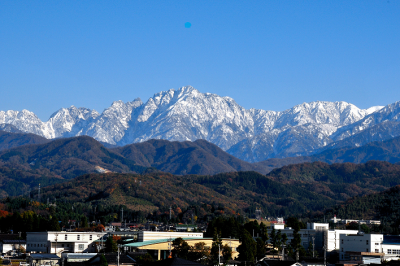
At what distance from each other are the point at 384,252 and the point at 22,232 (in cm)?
9644

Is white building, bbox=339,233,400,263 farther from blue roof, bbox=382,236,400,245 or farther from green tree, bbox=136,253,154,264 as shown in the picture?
green tree, bbox=136,253,154,264

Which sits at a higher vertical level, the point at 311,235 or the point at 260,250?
the point at 311,235

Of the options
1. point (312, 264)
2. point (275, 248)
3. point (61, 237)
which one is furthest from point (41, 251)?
point (312, 264)

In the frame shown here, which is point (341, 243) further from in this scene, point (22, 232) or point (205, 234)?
point (22, 232)

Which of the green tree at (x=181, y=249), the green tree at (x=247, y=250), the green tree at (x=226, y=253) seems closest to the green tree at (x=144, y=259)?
the green tree at (x=181, y=249)

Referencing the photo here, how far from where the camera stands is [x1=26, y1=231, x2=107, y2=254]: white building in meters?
148

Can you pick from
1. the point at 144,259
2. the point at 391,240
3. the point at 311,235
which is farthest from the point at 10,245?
the point at 391,240

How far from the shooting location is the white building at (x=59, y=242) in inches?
5807

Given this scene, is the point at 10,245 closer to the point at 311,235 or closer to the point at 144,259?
the point at 144,259

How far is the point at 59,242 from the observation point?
150m

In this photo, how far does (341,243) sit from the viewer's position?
481ft

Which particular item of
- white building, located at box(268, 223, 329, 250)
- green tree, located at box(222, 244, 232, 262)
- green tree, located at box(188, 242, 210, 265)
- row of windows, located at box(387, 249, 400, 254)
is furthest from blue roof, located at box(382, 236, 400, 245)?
green tree, located at box(188, 242, 210, 265)

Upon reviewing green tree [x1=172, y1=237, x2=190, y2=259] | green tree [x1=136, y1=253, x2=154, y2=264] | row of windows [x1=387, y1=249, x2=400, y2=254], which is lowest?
row of windows [x1=387, y1=249, x2=400, y2=254]

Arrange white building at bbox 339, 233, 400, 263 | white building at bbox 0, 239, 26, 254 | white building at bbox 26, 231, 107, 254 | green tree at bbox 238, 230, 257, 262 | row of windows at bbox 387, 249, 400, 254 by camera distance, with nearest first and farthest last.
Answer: green tree at bbox 238, 230, 257, 262, white building at bbox 339, 233, 400, 263, row of windows at bbox 387, 249, 400, 254, white building at bbox 0, 239, 26, 254, white building at bbox 26, 231, 107, 254
